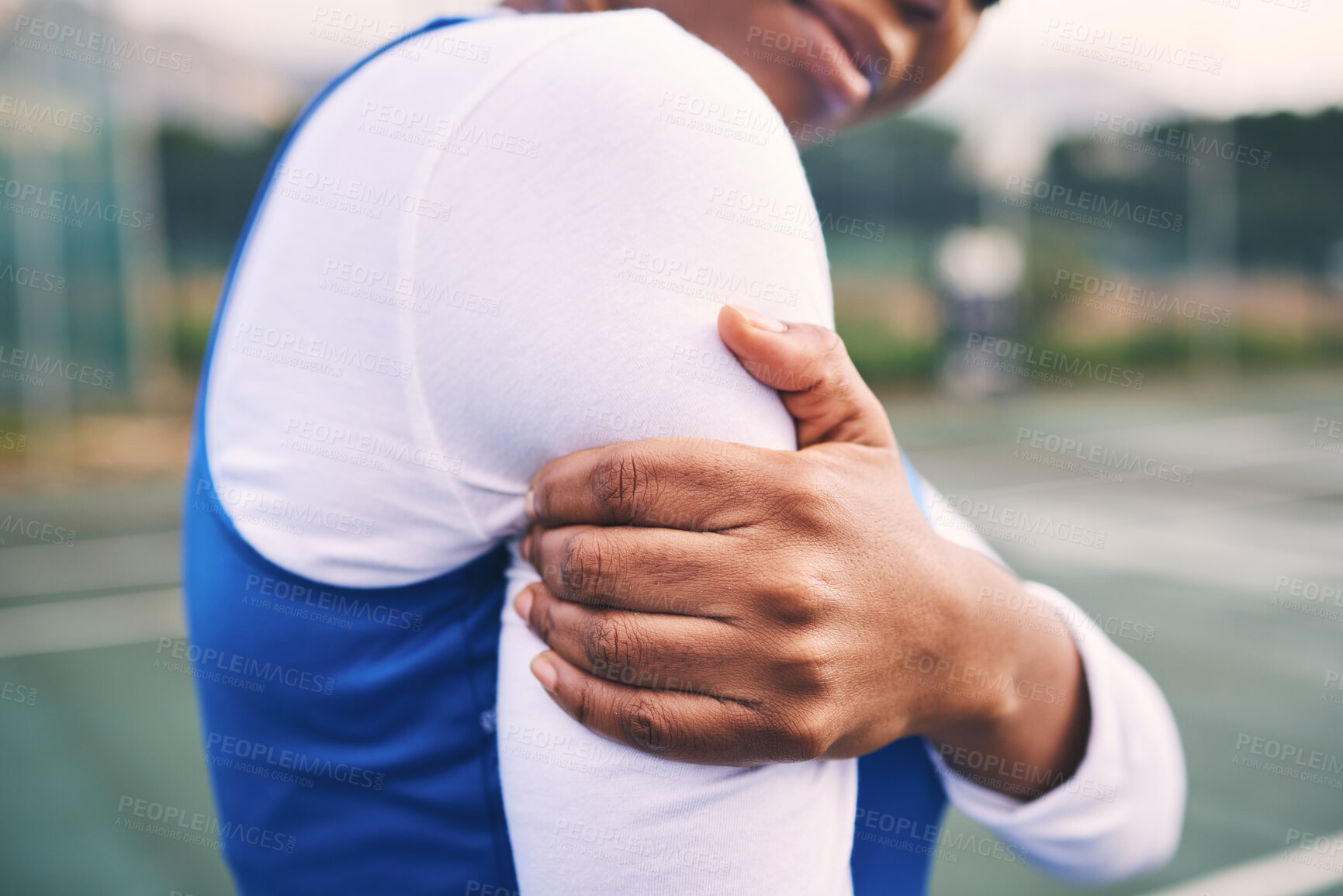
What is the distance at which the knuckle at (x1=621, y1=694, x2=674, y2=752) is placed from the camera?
65 cm

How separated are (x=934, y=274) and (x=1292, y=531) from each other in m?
8.81

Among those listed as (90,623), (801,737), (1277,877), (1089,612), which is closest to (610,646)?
(801,737)

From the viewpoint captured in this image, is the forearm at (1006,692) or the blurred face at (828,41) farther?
the blurred face at (828,41)

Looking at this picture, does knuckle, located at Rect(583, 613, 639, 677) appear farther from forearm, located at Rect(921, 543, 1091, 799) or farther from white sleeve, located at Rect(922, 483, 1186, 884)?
white sleeve, located at Rect(922, 483, 1186, 884)

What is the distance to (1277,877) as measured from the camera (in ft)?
13.1

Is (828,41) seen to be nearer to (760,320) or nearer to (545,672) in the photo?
(760,320)

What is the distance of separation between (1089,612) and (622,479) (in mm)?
7144

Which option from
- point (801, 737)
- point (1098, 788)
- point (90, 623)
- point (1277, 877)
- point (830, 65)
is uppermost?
point (830, 65)

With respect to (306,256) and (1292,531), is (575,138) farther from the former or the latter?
(1292,531)

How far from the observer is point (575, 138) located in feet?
2.07

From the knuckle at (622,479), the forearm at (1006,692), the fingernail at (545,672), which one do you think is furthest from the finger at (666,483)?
the forearm at (1006,692)

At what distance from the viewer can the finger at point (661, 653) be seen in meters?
0.67

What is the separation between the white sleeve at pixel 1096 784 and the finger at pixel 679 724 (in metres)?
0.34

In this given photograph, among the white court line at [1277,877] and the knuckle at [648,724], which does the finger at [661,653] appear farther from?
the white court line at [1277,877]
